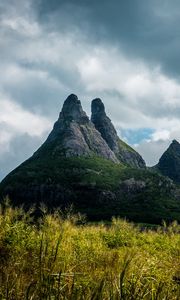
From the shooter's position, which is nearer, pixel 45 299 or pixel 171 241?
pixel 45 299

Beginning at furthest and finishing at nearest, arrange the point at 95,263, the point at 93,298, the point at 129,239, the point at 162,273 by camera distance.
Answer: the point at 129,239 → the point at 95,263 → the point at 162,273 → the point at 93,298

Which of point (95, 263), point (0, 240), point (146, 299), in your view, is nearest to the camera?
point (146, 299)

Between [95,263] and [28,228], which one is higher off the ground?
[28,228]

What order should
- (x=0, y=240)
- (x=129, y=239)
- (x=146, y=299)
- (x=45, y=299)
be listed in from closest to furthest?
1. (x=45, y=299)
2. (x=146, y=299)
3. (x=0, y=240)
4. (x=129, y=239)

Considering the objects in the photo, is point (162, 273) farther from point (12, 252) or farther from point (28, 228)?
point (28, 228)

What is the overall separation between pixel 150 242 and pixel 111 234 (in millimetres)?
2476

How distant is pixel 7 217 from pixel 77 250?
3.27 metres

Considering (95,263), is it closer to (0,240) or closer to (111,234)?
(0,240)

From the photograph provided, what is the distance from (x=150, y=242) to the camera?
27922mm

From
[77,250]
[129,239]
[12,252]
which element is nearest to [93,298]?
[12,252]

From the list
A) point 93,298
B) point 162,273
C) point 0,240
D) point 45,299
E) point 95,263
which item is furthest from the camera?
point 0,240

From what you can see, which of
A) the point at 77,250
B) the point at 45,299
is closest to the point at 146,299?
the point at 45,299

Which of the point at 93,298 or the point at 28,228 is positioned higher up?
the point at 28,228

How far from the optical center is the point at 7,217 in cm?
1942
